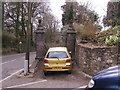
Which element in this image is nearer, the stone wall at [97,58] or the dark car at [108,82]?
the dark car at [108,82]

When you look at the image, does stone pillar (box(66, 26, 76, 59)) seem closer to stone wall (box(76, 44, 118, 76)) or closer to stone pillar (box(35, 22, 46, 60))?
stone pillar (box(35, 22, 46, 60))

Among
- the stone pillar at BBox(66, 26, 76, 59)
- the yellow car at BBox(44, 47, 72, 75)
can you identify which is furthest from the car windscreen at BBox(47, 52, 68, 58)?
the stone pillar at BBox(66, 26, 76, 59)

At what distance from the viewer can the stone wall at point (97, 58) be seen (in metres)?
7.62

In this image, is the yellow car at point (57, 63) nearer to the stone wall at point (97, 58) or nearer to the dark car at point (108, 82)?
the stone wall at point (97, 58)

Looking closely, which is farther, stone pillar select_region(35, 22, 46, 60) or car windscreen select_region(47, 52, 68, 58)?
stone pillar select_region(35, 22, 46, 60)

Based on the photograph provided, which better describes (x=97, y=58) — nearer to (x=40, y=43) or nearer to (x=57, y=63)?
(x=57, y=63)

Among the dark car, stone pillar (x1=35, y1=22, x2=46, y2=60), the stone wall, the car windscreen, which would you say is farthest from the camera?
stone pillar (x1=35, y1=22, x2=46, y2=60)

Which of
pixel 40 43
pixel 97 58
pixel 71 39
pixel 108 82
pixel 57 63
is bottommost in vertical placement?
→ pixel 57 63

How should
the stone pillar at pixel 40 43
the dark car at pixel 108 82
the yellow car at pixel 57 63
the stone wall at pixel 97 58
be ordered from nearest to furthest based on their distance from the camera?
the dark car at pixel 108 82
the stone wall at pixel 97 58
the yellow car at pixel 57 63
the stone pillar at pixel 40 43

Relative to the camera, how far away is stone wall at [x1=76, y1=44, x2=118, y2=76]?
762 centimetres

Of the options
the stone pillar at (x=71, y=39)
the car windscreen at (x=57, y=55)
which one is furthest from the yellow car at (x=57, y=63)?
the stone pillar at (x=71, y=39)

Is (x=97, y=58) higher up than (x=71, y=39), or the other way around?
(x=71, y=39)

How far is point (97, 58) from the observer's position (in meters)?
8.11

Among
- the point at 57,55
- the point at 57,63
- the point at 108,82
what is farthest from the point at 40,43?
the point at 108,82
